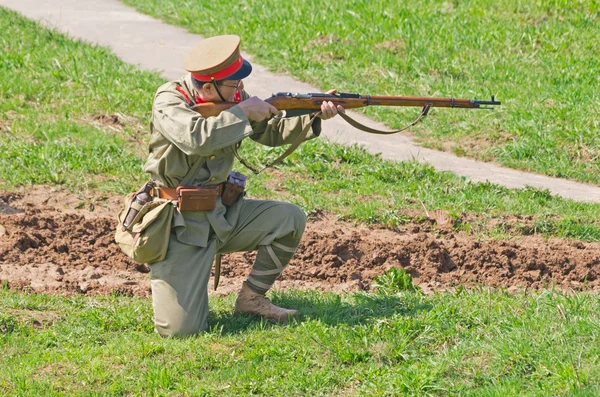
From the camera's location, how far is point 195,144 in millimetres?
5707

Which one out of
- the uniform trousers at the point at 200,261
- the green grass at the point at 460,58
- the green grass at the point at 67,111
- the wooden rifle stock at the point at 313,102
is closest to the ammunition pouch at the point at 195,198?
the uniform trousers at the point at 200,261

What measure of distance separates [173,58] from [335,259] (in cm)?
679

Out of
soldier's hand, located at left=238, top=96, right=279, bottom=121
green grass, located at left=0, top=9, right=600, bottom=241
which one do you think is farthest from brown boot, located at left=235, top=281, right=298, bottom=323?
green grass, located at left=0, top=9, right=600, bottom=241

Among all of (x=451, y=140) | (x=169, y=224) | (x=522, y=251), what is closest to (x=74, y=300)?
(x=169, y=224)

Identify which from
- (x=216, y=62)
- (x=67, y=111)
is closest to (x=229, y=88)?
(x=216, y=62)

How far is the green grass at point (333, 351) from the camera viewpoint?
16.6ft

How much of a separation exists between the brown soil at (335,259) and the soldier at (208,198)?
86 centimetres

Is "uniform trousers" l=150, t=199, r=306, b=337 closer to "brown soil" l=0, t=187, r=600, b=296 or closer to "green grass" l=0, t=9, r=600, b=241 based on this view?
"brown soil" l=0, t=187, r=600, b=296

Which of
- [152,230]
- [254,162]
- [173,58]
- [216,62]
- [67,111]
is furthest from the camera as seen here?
[173,58]

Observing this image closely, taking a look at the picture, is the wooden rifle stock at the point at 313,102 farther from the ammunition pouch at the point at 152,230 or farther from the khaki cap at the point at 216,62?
the ammunition pouch at the point at 152,230

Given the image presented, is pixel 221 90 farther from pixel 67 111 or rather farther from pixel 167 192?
pixel 67 111

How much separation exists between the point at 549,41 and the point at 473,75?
5.43ft

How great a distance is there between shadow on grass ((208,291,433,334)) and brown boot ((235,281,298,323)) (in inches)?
1.8

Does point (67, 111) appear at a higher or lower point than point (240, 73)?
→ lower
